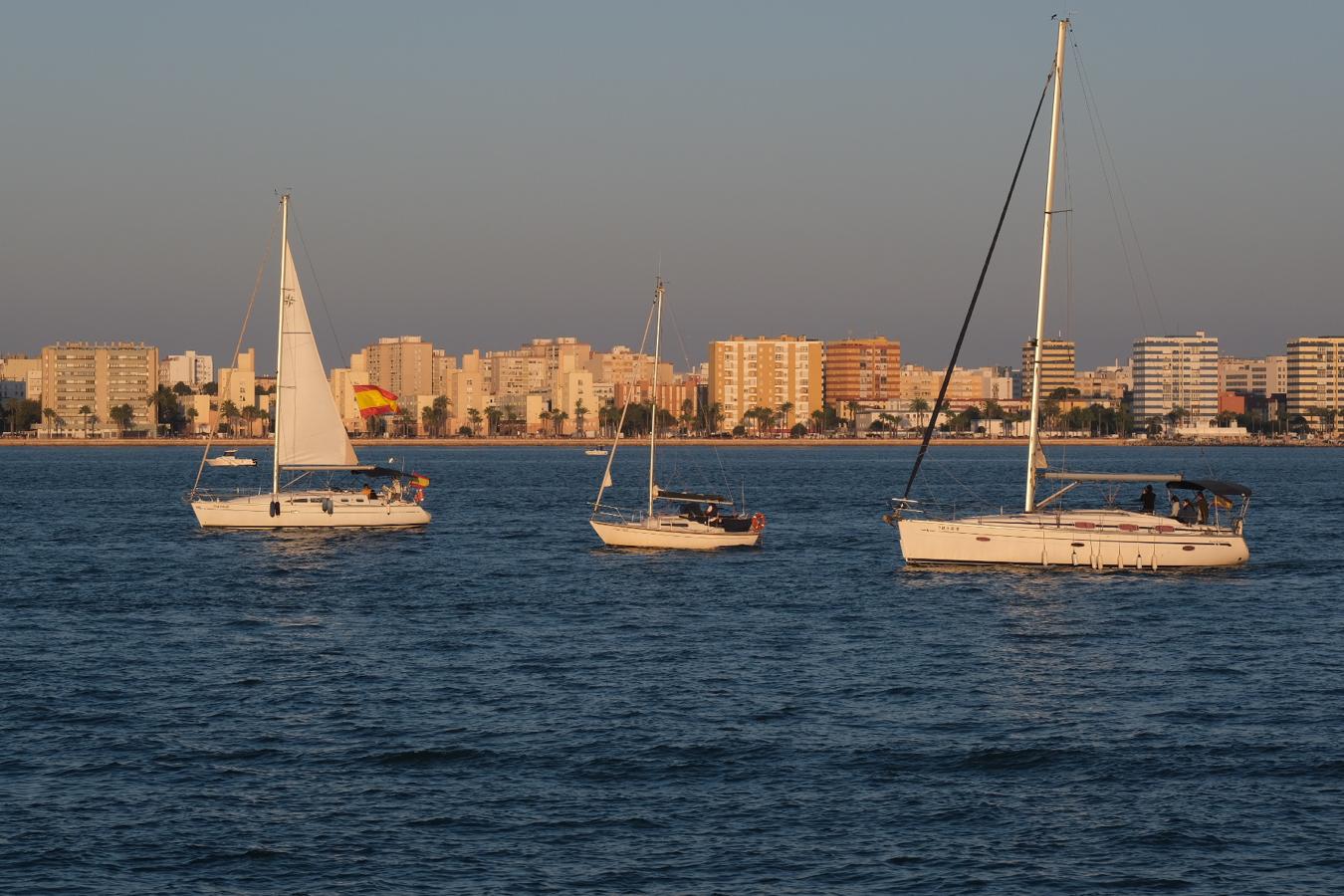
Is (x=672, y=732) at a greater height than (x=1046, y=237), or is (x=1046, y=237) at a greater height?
(x=1046, y=237)

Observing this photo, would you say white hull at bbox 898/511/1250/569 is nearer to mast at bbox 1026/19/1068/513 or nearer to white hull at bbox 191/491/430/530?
mast at bbox 1026/19/1068/513

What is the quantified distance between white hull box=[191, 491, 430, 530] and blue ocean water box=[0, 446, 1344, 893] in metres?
15.8

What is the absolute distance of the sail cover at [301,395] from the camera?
75.2 meters

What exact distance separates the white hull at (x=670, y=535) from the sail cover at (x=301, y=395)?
1675cm

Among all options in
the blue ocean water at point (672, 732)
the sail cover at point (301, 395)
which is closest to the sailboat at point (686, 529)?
the blue ocean water at point (672, 732)

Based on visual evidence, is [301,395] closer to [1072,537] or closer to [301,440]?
[301,440]

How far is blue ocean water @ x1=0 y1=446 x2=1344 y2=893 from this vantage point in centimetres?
2100

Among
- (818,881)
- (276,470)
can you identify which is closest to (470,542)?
(276,470)

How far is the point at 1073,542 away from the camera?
5291 centimetres

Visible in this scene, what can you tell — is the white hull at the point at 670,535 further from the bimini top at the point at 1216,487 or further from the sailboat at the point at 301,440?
the bimini top at the point at 1216,487

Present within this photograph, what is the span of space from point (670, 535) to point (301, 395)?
20.5 m

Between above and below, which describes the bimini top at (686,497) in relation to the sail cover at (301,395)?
below

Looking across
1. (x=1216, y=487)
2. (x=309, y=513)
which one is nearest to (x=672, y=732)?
(x=1216, y=487)

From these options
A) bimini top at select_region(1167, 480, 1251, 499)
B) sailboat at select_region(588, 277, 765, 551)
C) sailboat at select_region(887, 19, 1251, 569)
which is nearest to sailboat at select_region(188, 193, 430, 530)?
sailboat at select_region(588, 277, 765, 551)
